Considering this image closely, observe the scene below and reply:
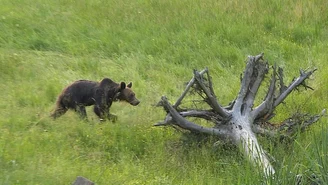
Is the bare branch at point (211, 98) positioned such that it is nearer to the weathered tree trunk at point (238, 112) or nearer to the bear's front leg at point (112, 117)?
the weathered tree trunk at point (238, 112)

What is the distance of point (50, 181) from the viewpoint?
5.58 meters

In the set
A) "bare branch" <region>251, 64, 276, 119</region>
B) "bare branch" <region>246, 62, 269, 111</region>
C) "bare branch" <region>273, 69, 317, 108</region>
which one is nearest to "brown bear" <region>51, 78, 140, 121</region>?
"bare branch" <region>246, 62, 269, 111</region>

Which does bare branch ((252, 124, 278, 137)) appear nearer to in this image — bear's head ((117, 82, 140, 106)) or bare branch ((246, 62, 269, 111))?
bare branch ((246, 62, 269, 111))

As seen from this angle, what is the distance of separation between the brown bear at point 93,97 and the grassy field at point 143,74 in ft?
0.50

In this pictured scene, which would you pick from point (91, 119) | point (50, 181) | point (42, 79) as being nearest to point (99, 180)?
point (50, 181)

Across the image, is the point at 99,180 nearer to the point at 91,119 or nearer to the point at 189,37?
the point at 91,119

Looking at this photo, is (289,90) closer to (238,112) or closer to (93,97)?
(238,112)

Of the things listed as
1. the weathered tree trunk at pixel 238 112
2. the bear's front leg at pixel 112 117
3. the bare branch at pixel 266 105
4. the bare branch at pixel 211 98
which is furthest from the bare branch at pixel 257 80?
the bear's front leg at pixel 112 117

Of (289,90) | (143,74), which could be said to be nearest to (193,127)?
(289,90)

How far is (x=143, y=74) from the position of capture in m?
10.2

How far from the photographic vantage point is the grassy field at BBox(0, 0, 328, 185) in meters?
6.03

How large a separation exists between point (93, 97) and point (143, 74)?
7.16 feet

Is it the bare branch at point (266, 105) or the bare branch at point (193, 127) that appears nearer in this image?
the bare branch at point (193, 127)

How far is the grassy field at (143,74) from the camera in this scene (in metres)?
6.03
